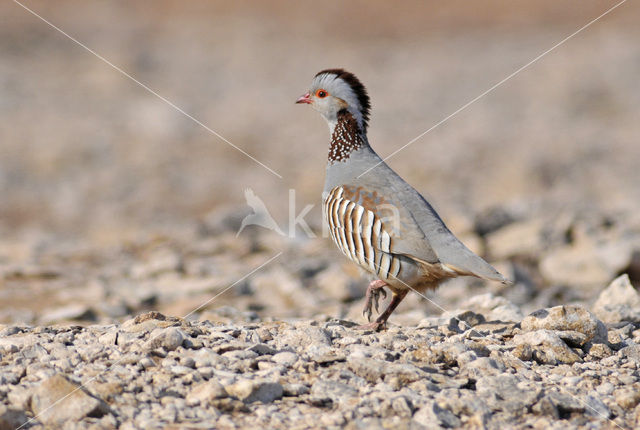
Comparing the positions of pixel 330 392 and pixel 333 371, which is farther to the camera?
pixel 333 371

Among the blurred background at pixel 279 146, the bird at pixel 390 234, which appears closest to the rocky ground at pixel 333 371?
the bird at pixel 390 234

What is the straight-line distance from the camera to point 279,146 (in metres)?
17.2

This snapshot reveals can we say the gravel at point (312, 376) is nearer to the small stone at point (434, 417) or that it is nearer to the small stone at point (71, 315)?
the small stone at point (434, 417)

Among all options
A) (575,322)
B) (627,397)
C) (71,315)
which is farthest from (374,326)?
(71,315)

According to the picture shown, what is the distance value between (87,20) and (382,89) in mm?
10805

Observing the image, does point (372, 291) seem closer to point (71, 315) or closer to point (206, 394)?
point (206, 394)

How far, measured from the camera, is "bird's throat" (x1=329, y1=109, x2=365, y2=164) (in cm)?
554

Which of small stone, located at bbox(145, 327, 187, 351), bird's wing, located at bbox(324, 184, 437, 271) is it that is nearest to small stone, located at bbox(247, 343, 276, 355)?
small stone, located at bbox(145, 327, 187, 351)

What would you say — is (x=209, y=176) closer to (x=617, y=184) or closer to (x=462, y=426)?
(x=617, y=184)

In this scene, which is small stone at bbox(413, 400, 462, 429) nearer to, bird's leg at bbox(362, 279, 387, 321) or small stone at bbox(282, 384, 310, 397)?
small stone at bbox(282, 384, 310, 397)

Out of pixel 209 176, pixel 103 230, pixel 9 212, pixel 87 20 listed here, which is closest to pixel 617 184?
pixel 209 176

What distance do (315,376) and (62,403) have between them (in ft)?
3.71

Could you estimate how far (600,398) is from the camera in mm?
3818

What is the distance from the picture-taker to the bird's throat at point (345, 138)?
5539mm
